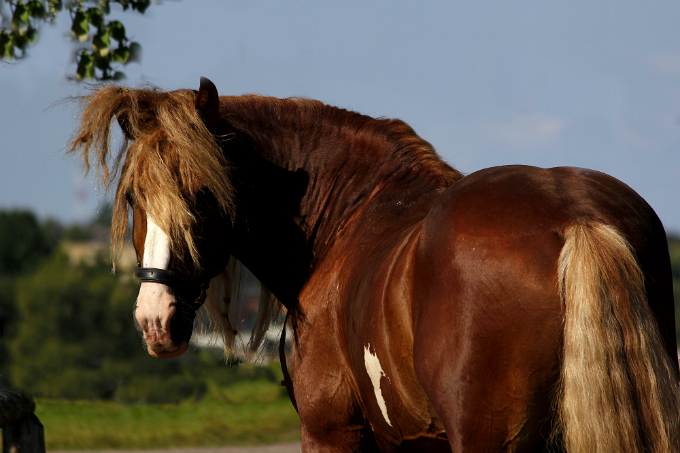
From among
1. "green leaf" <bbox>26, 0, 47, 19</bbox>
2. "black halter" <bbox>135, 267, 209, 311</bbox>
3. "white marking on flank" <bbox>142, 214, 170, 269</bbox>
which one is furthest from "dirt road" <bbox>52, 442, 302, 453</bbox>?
"white marking on flank" <bbox>142, 214, 170, 269</bbox>

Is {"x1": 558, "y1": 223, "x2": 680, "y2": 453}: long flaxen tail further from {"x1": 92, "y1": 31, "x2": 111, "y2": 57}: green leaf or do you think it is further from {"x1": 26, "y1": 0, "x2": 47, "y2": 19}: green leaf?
{"x1": 26, "y1": 0, "x2": 47, "y2": 19}: green leaf

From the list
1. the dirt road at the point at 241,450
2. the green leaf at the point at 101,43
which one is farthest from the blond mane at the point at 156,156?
the dirt road at the point at 241,450

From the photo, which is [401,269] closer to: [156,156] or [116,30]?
[156,156]

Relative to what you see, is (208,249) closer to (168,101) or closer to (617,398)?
(168,101)

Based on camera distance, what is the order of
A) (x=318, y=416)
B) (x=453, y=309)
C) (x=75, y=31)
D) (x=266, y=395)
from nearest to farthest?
(x=453, y=309) → (x=318, y=416) → (x=75, y=31) → (x=266, y=395)

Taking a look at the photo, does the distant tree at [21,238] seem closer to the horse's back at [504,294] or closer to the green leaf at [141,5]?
the green leaf at [141,5]

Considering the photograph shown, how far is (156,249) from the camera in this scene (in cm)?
216

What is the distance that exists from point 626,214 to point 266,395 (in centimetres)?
744

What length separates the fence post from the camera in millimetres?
3795

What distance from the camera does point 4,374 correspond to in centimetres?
520

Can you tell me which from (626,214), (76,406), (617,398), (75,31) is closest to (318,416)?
(617,398)

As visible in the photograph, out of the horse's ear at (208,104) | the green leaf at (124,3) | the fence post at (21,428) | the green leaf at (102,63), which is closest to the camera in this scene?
the horse's ear at (208,104)

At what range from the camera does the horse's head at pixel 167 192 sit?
213 centimetres

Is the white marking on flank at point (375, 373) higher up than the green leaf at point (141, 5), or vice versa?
the green leaf at point (141, 5)
